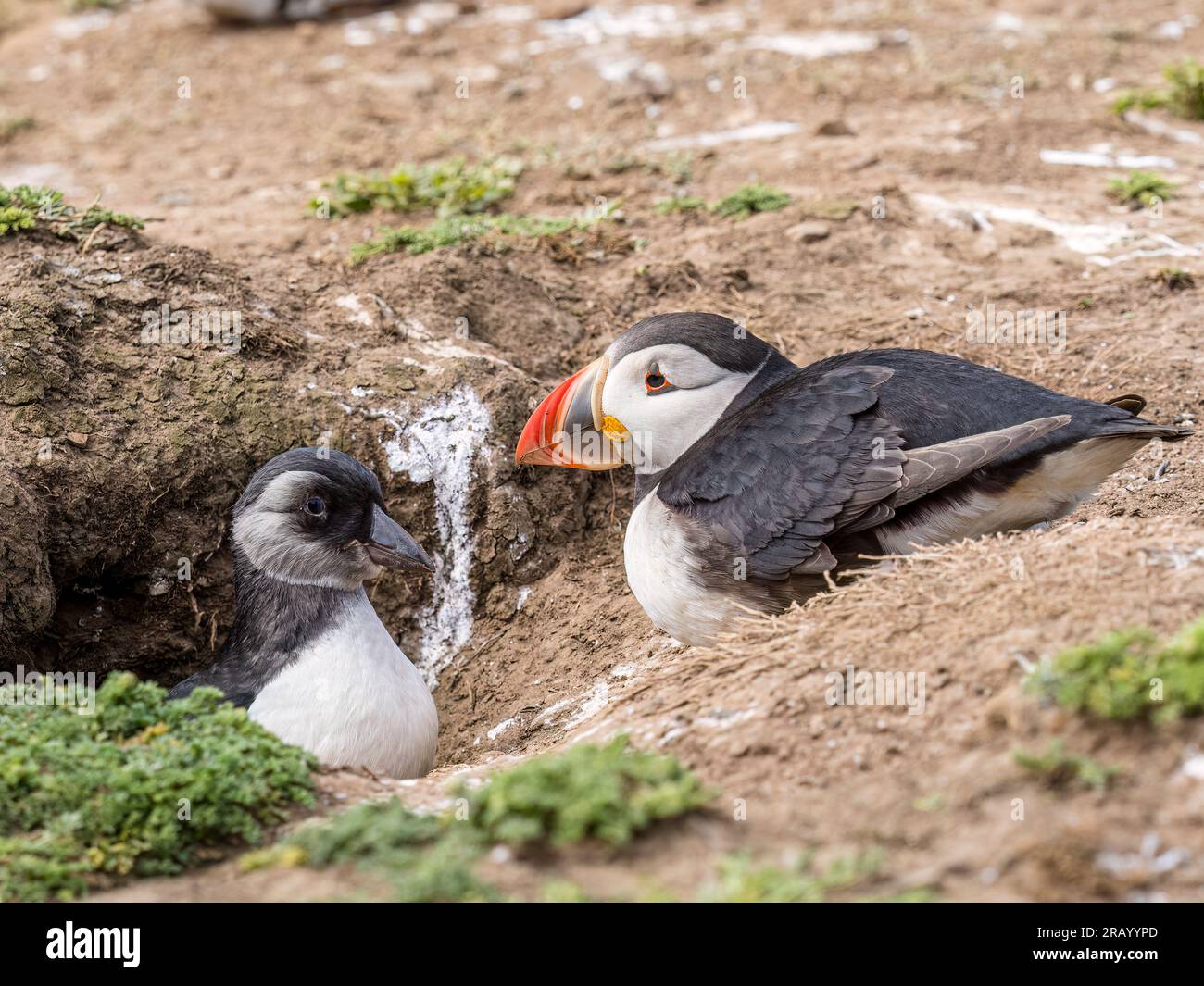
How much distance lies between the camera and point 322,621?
5.50m

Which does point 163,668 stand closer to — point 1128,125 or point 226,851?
point 226,851

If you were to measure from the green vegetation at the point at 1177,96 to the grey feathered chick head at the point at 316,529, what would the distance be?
288 inches

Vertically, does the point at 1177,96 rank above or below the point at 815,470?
above

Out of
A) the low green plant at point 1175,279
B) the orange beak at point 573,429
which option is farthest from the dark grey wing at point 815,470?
the low green plant at point 1175,279

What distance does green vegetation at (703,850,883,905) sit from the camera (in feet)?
10.1

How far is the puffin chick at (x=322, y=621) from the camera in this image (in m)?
5.20

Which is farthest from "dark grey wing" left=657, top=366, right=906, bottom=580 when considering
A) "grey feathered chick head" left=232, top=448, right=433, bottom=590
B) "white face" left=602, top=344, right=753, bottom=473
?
"grey feathered chick head" left=232, top=448, right=433, bottom=590

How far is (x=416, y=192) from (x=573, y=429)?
3633 millimetres

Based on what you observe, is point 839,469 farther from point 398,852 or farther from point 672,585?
point 398,852

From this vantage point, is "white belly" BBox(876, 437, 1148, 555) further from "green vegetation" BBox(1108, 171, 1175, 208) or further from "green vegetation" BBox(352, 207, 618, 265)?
"green vegetation" BBox(1108, 171, 1175, 208)

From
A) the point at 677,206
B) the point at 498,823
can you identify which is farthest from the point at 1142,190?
the point at 498,823

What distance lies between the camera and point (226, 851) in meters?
3.77

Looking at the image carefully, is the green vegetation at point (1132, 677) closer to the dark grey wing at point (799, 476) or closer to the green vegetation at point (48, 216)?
the dark grey wing at point (799, 476)
